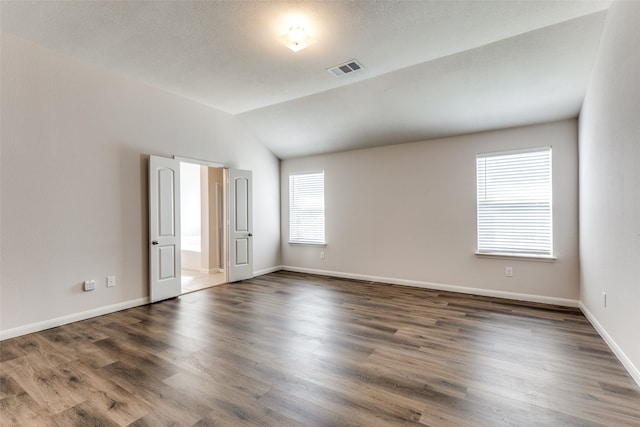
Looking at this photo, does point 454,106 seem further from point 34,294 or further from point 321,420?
point 34,294

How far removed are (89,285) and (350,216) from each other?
13.4 ft

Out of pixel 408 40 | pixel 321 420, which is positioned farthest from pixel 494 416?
pixel 408 40

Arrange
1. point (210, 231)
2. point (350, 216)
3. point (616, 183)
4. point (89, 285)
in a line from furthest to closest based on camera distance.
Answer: point (210, 231) → point (350, 216) → point (89, 285) → point (616, 183)

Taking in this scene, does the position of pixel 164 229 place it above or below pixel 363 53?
below

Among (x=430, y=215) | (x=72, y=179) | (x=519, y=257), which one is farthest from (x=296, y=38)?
(x=519, y=257)

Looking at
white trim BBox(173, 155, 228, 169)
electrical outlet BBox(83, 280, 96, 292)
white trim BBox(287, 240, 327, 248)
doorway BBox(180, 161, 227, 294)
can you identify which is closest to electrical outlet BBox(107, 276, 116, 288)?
electrical outlet BBox(83, 280, 96, 292)

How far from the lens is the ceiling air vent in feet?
11.5

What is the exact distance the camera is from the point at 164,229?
4.36 m

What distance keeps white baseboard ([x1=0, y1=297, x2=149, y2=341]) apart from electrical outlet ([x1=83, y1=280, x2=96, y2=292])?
0.85ft

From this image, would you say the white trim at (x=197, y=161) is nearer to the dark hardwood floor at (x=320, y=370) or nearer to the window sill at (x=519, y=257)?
the dark hardwood floor at (x=320, y=370)

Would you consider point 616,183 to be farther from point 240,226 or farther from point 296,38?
point 240,226

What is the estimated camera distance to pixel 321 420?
1.81m

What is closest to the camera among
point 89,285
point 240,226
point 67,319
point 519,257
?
point 67,319

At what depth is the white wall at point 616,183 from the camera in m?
2.21
